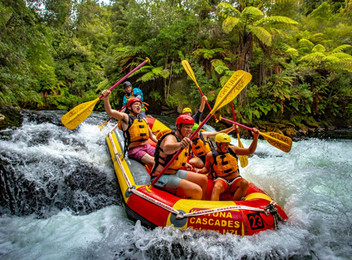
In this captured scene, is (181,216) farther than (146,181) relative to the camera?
No

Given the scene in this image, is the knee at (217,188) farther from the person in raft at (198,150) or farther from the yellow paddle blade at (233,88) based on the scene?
the yellow paddle blade at (233,88)

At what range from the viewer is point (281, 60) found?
30.7 feet

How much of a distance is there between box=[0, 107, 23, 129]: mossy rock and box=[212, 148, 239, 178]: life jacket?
15.9 ft

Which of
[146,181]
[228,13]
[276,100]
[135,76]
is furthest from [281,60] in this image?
[146,181]

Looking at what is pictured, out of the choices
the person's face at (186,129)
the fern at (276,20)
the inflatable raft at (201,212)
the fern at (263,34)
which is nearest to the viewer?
the inflatable raft at (201,212)

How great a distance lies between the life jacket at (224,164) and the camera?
288cm

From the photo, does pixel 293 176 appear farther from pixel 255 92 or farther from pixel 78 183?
pixel 255 92

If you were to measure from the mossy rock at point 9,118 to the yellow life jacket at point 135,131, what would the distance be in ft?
11.2

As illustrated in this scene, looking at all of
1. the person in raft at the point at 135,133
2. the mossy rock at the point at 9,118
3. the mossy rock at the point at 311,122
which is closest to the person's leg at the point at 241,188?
the person in raft at the point at 135,133

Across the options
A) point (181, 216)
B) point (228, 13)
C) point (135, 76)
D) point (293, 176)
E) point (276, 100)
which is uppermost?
point (228, 13)

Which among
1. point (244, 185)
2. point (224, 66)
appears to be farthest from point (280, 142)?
point (224, 66)

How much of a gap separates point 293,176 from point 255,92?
5197 millimetres

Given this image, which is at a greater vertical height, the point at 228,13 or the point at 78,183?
the point at 228,13

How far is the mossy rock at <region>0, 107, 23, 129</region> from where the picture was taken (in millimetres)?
5124
